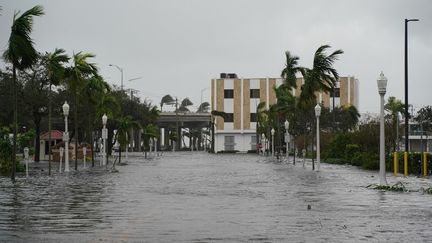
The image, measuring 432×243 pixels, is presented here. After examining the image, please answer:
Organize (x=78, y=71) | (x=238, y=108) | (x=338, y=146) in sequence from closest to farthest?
(x=78, y=71) → (x=338, y=146) → (x=238, y=108)

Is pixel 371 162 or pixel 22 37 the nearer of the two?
pixel 22 37

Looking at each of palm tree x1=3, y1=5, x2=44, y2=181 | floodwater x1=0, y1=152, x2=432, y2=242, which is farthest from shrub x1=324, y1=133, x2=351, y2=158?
palm tree x1=3, y1=5, x2=44, y2=181

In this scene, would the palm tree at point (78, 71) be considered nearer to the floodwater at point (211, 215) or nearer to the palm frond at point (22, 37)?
the palm frond at point (22, 37)

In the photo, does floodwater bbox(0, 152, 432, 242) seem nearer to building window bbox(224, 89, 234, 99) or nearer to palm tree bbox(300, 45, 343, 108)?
palm tree bbox(300, 45, 343, 108)

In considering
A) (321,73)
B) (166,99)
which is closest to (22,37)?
(321,73)

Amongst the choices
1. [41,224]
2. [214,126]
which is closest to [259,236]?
[41,224]

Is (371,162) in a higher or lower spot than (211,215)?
higher

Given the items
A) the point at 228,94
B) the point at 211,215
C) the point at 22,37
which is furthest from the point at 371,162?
the point at 228,94

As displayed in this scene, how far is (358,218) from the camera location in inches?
534

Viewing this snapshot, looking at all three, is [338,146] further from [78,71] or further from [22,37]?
[22,37]

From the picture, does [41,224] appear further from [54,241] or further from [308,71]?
[308,71]

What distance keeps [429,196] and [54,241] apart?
12317 mm

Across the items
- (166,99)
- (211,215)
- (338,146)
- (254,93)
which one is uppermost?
(166,99)

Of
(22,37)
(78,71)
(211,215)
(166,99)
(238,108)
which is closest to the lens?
(211,215)
